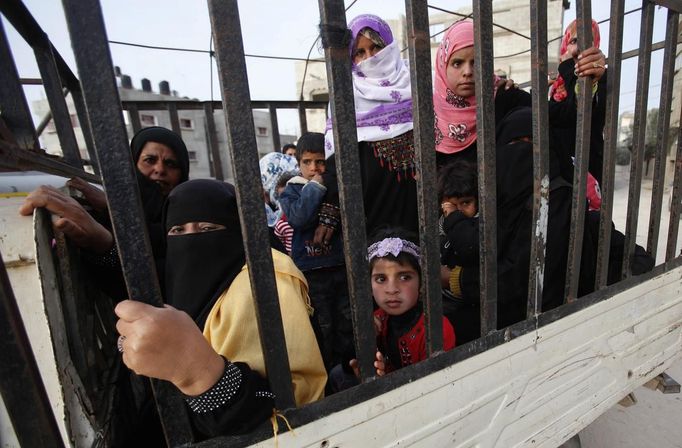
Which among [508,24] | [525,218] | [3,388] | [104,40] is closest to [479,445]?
[525,218]

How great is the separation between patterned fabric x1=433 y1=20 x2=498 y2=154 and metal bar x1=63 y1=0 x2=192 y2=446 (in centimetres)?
137

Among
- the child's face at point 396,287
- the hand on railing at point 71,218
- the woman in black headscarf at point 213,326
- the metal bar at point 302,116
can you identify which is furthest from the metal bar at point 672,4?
the metal bar at point 302,116

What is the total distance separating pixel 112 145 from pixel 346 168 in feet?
1.49

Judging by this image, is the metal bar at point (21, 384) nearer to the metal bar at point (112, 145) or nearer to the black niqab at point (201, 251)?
the metal bar at point (112, 145)

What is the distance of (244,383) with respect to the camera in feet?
2.43

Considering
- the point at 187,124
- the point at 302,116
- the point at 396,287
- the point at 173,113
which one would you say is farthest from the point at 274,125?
the point at 187,124

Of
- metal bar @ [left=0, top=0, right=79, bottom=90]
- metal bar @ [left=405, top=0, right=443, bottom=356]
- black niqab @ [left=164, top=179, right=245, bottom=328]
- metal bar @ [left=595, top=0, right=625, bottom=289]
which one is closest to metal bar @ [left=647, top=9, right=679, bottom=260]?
metal bar @ [left=595, top=0, right=625, bottom=289]

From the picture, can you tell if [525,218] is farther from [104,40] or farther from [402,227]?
[104,40]

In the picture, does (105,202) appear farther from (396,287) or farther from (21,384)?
(396,287)

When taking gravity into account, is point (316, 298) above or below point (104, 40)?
below

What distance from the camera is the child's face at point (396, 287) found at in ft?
5.17

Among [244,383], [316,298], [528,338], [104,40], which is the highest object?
[104,40]

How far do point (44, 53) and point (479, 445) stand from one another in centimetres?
279

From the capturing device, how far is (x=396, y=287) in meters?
1.58
